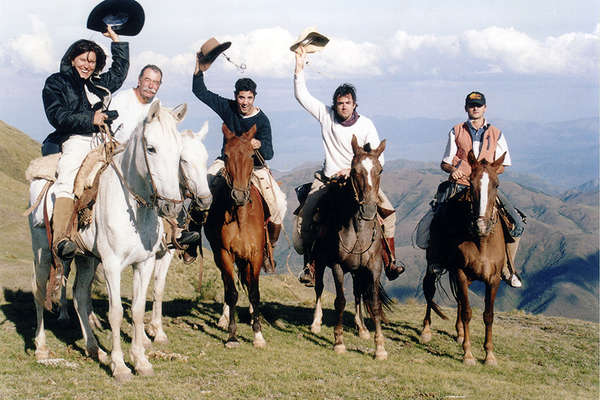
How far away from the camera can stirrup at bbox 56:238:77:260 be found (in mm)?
6840

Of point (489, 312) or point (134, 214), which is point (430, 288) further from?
point (134, 214)

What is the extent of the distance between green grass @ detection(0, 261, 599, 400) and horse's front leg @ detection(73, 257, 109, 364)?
22 cm

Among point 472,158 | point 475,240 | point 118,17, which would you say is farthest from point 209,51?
point 475,240

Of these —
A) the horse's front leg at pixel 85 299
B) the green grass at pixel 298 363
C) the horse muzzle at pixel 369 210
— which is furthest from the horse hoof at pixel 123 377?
the horse muzzle at pixel 369 210

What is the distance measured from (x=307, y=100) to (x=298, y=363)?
5303 millimetres

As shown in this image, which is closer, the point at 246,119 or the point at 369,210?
the point at 369,210

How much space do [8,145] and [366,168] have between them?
8480cm

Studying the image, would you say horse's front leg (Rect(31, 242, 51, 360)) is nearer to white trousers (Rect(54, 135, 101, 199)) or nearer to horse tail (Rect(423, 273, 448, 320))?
white trousers (Rect(54, 135, 101, 199))

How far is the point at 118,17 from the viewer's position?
8.60 metres

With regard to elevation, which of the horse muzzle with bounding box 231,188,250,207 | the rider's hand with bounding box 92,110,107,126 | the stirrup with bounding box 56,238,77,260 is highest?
the rider's hand with bounding box 92,110,107,126

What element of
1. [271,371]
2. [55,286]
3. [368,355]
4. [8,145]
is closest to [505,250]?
[368,355]

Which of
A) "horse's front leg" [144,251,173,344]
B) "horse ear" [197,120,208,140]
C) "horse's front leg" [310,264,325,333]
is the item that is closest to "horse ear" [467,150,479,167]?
"horse's front leg" [310,264,325,333]

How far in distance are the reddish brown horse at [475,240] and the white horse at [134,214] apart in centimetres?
509

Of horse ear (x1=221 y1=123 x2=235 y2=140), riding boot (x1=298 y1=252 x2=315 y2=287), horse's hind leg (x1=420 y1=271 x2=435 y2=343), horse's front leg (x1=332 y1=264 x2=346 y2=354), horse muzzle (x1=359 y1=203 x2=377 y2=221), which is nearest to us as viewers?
horse muzzle (x1=359 y1=203 x2=377 y2=221)
